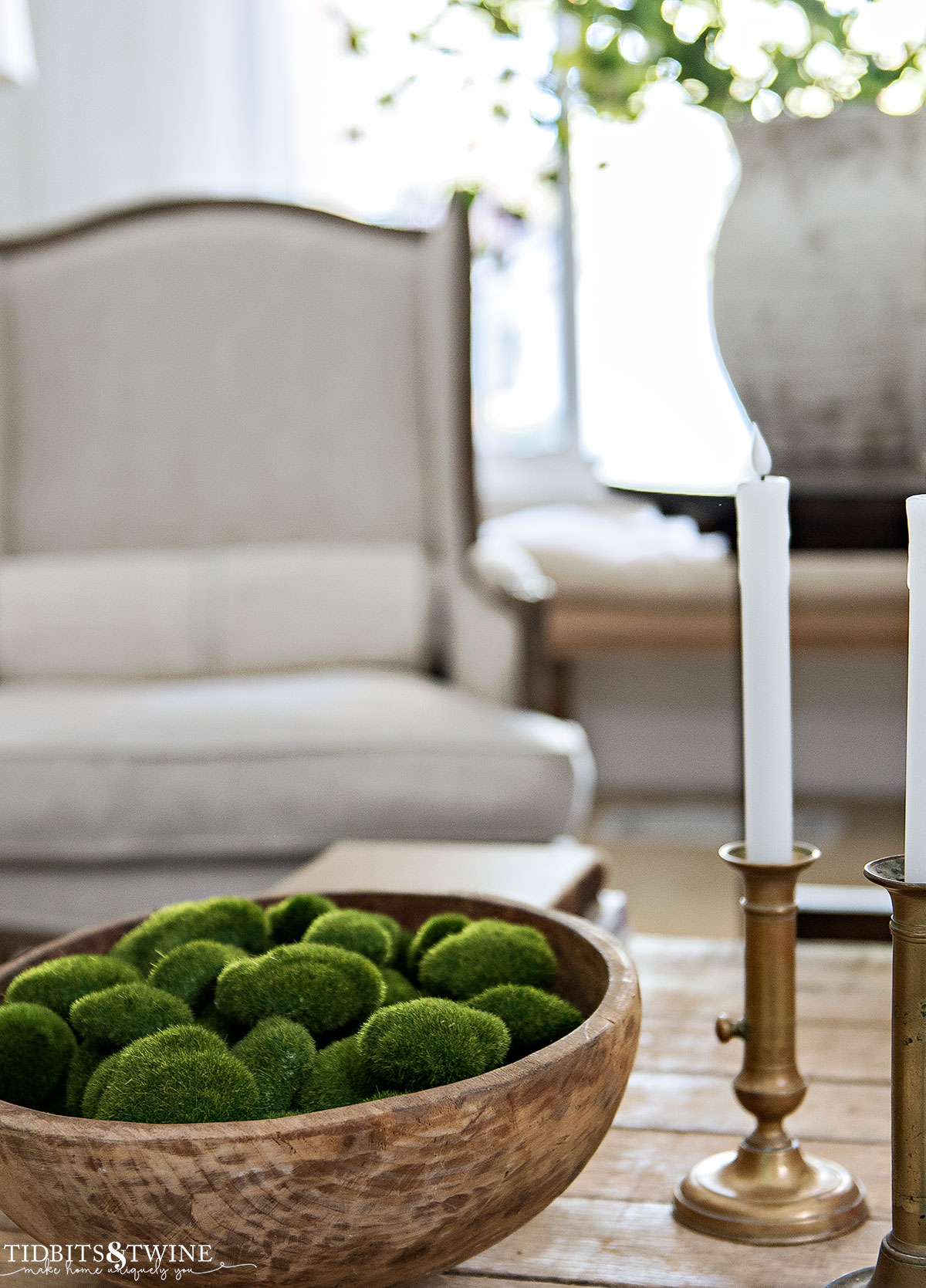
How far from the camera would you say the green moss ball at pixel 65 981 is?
499mm

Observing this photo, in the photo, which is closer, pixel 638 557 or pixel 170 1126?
pixel 170 1126

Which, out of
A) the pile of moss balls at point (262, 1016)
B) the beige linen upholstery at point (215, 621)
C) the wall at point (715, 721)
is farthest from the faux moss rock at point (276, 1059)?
the wall at point (715, 721)

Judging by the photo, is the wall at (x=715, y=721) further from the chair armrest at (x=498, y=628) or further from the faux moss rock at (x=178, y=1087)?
the faux moss rock at (x=178, y=1087)

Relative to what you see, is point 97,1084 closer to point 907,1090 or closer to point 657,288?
point 907,1090

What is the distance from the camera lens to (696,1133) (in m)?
0.64

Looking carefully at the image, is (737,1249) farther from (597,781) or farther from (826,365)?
(597,781)

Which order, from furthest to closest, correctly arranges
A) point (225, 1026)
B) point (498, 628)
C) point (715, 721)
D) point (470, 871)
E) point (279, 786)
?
point (715, 721) < point (498, 628) < point (279, 786) < point (470, 871) < point (225, 1026)

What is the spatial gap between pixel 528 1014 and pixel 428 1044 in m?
0.06

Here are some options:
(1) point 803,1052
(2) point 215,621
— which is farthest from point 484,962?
(2) point 215,621

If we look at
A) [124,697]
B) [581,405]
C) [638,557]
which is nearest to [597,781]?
[638,557]

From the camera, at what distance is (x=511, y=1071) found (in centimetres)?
42

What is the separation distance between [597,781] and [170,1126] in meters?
2.94

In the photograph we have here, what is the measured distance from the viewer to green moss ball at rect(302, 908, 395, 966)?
1.73 feet

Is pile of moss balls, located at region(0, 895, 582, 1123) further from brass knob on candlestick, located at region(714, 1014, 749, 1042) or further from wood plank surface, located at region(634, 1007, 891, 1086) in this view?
wood plank surface, located at region(634, 1007, 891, 1086)
